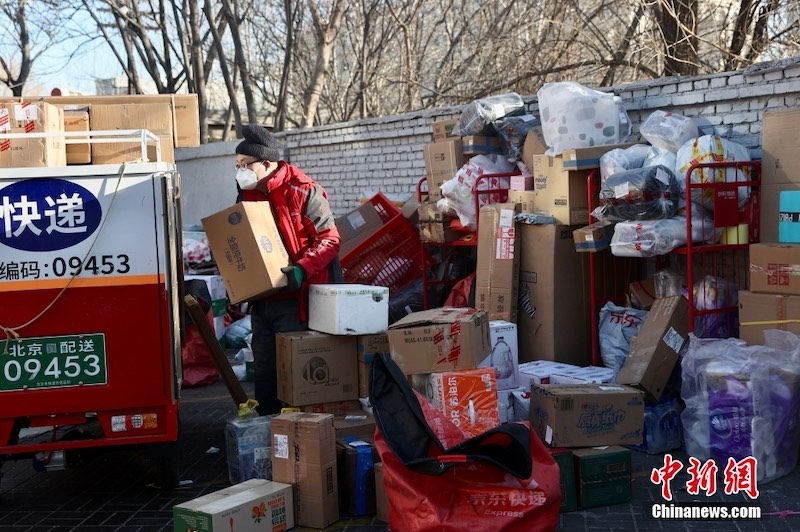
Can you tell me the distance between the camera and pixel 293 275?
6219 millimetres

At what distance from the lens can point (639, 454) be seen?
19.5 feet

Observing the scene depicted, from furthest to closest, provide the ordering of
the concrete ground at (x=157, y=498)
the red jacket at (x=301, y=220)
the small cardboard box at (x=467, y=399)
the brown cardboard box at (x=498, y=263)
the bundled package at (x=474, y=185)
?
the bundled package at (x=474, y=185) < the brown cardboard box at (x=498, y=263) < the red jacket at (x=301, y=220) < the small cardboard box at (x=467, y=399) < the concrete ground at (x=157, y=498)

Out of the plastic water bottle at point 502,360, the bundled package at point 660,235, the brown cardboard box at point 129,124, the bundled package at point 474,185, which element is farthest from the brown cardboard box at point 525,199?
the brown cardboard box at point 129,124

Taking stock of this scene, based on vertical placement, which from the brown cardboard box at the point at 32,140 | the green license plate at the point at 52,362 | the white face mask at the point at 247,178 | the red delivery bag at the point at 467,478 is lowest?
the red delivery bag at the point at 467,478

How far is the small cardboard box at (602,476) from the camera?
496 centimetres

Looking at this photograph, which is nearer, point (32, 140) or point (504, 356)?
point (32, 140)

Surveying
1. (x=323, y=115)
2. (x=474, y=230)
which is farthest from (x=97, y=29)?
(x=474, y=230)

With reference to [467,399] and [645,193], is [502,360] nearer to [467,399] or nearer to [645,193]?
[467,399]

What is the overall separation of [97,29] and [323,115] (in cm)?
529

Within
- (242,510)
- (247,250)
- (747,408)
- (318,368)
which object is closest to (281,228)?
(247,250)

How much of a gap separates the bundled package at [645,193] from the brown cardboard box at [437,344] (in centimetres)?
172

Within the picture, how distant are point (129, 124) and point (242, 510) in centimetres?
307

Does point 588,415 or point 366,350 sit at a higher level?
point 366,350

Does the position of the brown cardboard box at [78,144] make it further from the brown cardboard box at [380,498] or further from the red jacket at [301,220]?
the brown cardboard box at [380,498]
